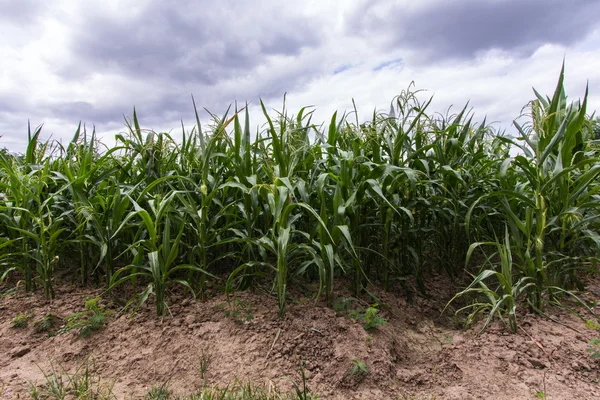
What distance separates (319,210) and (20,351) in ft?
5.66

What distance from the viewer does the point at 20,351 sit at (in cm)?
191

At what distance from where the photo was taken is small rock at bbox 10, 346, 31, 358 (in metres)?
1.89

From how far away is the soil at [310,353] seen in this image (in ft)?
5.29

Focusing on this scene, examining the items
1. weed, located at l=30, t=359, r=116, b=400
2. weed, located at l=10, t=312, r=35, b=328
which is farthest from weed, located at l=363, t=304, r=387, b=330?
weed, located at l=10, t=312, r=35, b=328

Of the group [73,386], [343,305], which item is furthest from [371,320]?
[73,386]

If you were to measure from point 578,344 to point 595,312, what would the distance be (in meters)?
0.38

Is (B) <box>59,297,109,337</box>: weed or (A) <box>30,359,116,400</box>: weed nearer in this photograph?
(A) <box>30,359,116,400</box>: weed

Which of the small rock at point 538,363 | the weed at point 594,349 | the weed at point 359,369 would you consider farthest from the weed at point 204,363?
the weed at point 594,349

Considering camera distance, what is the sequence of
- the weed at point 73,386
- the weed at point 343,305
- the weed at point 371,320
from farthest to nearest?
the weed at point 343,305 → the weed at point 371,320 → the weed at point 73,386

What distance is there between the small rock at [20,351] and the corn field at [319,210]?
391mm

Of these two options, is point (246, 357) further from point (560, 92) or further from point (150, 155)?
point (560, 92)

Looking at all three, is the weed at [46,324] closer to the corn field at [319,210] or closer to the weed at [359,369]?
the corn field at [319,210]

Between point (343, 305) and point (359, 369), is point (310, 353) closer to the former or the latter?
point (359, 369)

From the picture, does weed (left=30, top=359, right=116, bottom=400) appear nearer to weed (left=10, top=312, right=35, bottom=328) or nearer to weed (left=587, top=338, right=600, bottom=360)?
weed (left=10, top=312, right=35, bottom=328)
